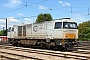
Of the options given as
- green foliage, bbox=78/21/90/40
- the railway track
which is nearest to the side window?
the railway track

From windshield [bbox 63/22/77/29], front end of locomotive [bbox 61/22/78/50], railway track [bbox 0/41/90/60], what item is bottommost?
railway track [bbox 0/41/90/60]

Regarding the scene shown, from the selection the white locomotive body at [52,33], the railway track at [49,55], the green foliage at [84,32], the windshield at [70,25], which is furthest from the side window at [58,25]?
the green foliage at [84,32]

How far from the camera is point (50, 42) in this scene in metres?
19.3

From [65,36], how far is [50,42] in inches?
76.3

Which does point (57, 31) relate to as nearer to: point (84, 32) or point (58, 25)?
point (58, 25)

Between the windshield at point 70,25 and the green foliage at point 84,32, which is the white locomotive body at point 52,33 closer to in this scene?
the windshield at point 70,25

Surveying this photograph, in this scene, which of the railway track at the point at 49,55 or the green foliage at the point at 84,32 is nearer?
the railway track at the point at 49,55

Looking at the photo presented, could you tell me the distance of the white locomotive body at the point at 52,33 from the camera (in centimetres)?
1812

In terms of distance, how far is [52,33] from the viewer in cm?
1905

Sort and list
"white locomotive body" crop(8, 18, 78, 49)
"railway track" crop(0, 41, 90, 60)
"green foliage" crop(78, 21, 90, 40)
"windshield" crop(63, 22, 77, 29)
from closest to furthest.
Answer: "railway track" crop(0, 41, 90, 60), "white locomotive body" crop(8, 18, 78, 49), "windshield" crop(63, 22, 77, 29), "green foliage" crop(78, 21, 90, 40)

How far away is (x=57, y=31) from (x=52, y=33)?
0.79m

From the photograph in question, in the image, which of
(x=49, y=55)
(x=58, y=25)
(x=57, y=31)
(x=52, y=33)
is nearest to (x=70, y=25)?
(x=58, y=25)

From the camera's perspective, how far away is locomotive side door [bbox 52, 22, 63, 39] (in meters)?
18.2

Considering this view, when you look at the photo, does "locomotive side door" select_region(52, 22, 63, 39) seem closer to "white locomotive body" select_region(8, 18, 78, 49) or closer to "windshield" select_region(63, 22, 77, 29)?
"white locomotive body" select_region(8, 18, 78, 49)
